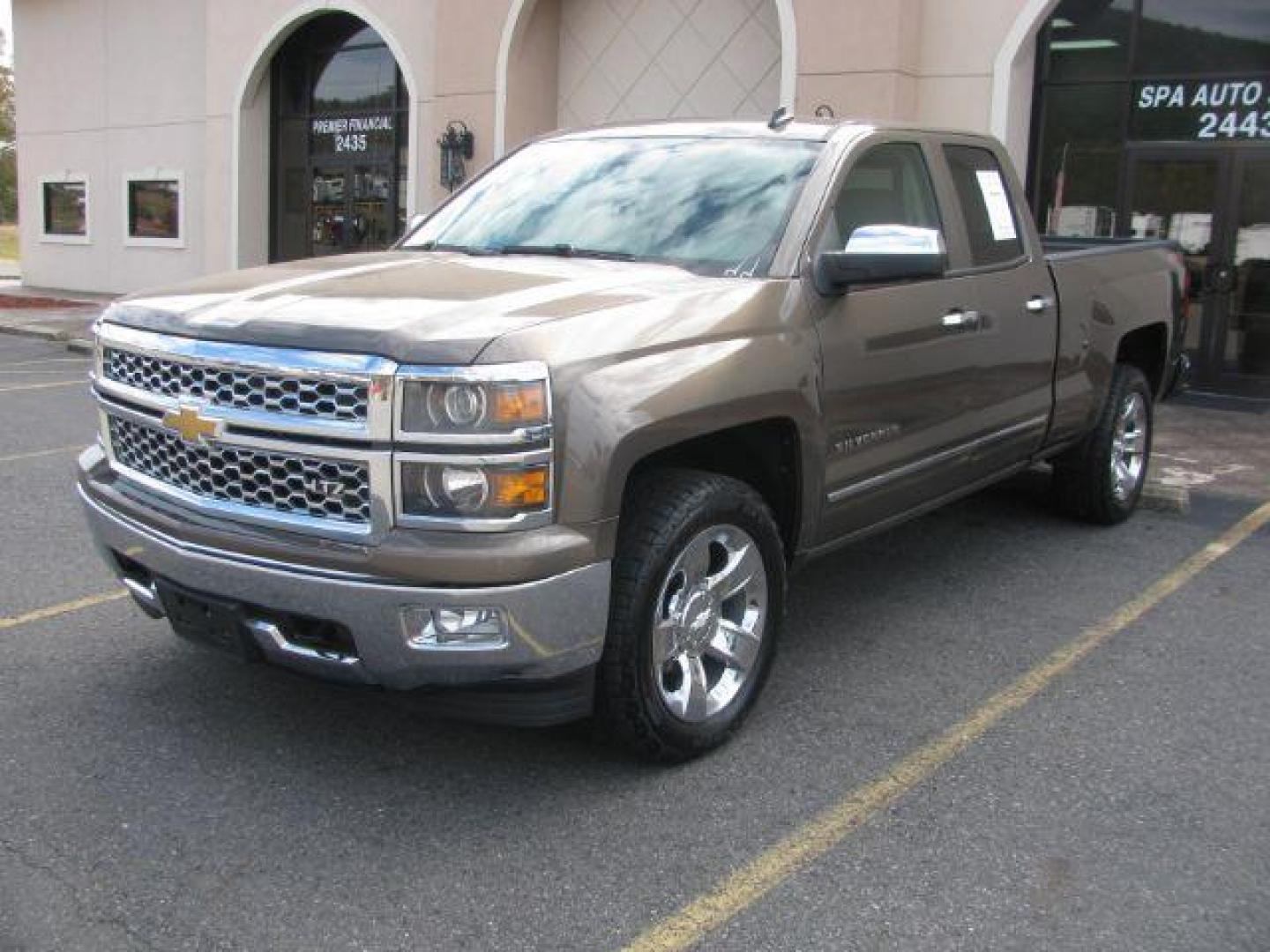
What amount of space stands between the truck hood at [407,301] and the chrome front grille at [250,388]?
92 millimetres

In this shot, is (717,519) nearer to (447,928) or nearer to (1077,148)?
(447,928)

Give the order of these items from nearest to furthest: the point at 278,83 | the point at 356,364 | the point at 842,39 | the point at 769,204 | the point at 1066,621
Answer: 1. the point at 356,364
2. the point at 769,204
3. the point at 1066,621
4. the point at 842,39
5. the point at 278,83

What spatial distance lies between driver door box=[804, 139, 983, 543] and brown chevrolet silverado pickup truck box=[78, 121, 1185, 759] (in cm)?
1

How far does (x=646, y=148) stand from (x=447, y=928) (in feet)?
10.1

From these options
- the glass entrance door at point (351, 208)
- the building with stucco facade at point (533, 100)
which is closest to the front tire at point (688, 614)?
the building with stucco facade at point (533, 100)

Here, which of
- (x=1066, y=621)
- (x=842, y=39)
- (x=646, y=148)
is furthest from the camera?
(x=842, y=39)

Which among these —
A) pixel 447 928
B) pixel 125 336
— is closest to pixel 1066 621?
pixel 447 928

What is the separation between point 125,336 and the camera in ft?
12.6

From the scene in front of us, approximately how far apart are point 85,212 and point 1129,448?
22936 millimetres

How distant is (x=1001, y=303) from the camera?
210 inches

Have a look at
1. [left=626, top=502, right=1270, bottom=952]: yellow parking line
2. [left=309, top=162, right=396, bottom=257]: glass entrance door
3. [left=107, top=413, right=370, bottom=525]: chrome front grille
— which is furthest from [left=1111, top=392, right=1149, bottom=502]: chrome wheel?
[left=309, top=162, right=396, bottom=257]: glass entrance door

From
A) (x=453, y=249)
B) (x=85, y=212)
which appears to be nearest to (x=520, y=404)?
(x=453, y=249)

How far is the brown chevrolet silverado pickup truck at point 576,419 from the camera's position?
128 inches

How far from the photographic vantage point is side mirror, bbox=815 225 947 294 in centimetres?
411
